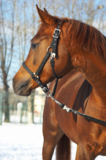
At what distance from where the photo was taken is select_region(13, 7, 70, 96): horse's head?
6.57ft

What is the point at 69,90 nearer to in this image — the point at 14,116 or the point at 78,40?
the point at 78,40

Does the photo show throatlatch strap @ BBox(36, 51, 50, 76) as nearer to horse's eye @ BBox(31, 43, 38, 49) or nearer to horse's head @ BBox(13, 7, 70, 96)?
horse's head @ BBox(13, 7, 70, 96)

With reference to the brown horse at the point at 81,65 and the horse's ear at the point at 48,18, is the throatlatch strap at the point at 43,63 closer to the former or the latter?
the brown horse at the point at 81,65

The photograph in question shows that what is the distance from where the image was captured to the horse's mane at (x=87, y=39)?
196 cm

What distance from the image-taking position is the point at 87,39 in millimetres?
1967

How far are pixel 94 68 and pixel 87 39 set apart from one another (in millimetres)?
268

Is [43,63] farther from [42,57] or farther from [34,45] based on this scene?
[34,45]

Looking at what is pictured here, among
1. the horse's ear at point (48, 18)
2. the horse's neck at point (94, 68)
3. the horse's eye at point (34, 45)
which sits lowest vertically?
the horse's neck at point (94, 68)

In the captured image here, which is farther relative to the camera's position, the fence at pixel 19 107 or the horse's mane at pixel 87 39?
the fence at pixel 19 107

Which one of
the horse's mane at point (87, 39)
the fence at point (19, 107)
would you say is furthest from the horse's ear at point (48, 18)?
the fence at point (19, 107)

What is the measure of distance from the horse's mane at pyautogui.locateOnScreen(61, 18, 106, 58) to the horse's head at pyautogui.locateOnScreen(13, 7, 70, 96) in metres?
0.12

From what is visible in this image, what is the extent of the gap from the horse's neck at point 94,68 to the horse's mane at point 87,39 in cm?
6

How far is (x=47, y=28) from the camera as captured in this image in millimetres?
2064

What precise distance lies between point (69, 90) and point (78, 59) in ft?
3.14
